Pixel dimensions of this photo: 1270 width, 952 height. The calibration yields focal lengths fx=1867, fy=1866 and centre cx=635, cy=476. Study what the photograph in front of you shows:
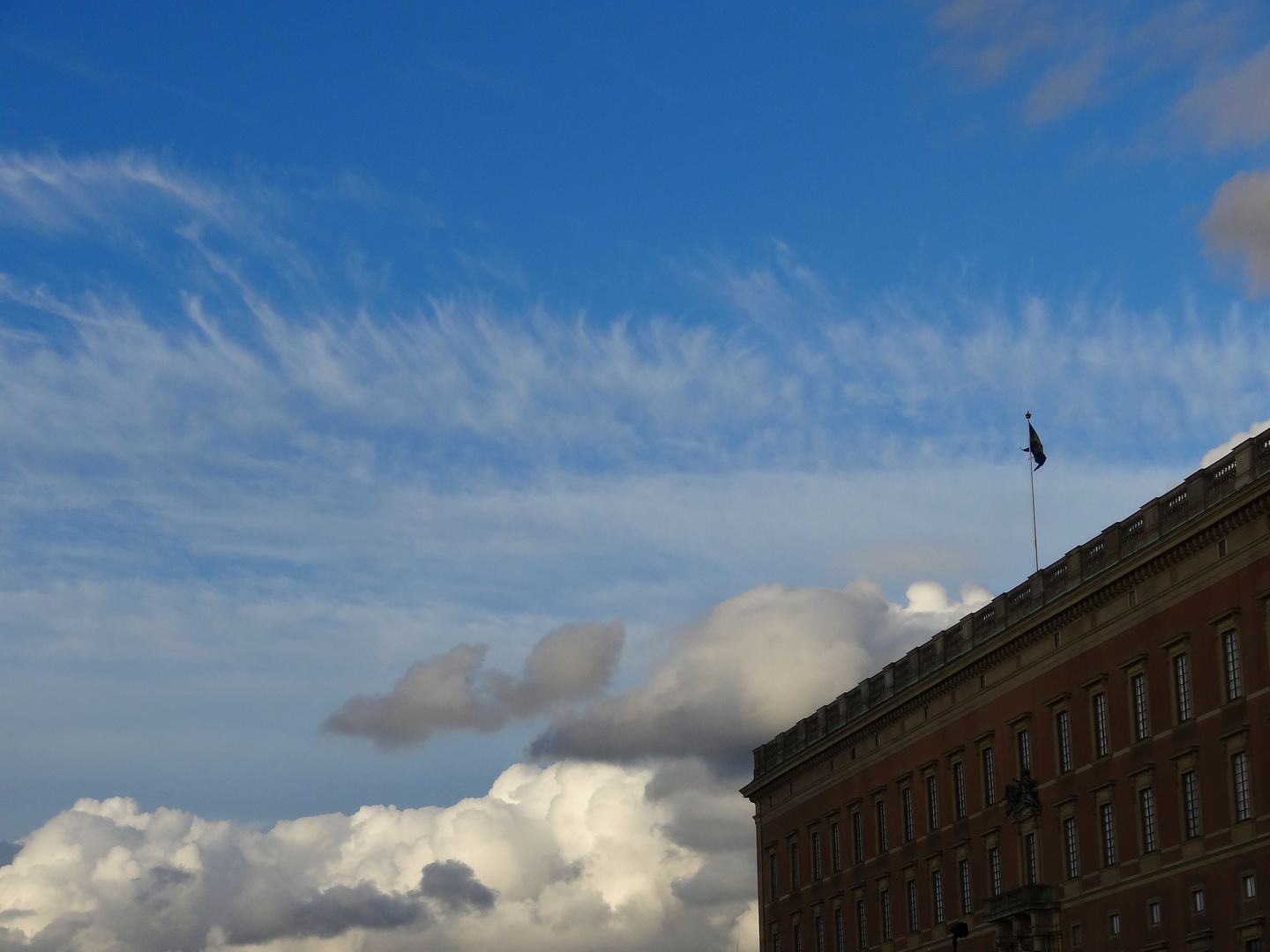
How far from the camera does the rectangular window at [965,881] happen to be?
84.4 metres

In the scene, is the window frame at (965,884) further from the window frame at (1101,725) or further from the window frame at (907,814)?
the window frame at (1101,725)

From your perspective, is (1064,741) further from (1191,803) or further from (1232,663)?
(1232,663)

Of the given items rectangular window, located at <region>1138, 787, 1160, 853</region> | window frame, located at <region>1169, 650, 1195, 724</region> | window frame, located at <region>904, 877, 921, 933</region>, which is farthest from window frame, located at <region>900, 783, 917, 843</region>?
window frame, located at <region>1169, 650, 1195, 724</region>

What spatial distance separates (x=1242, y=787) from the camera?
62.9 metres

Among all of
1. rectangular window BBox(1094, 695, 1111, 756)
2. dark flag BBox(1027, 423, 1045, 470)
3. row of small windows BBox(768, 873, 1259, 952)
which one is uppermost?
dark flag BBox(1027, 423, 1045, 470)

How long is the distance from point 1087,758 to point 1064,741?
237cm

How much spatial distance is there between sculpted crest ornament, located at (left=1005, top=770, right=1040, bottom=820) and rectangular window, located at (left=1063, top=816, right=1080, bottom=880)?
6.96 feet

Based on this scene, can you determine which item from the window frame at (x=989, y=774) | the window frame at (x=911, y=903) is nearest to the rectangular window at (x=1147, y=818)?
the window frame at (x=989, y=774)

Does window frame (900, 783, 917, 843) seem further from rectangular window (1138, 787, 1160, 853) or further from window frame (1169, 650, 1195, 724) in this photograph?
window frame (1169, 650, 1195, 724)

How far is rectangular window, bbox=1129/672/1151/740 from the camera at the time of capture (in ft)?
227

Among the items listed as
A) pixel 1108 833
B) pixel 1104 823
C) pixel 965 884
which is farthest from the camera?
pixel 965 884

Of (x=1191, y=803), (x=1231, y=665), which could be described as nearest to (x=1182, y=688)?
(x=1231, y=665)

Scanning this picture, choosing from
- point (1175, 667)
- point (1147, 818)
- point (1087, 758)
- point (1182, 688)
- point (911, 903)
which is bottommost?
point (911, 903)

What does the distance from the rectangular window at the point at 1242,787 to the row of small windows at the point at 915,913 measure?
6.56ft
